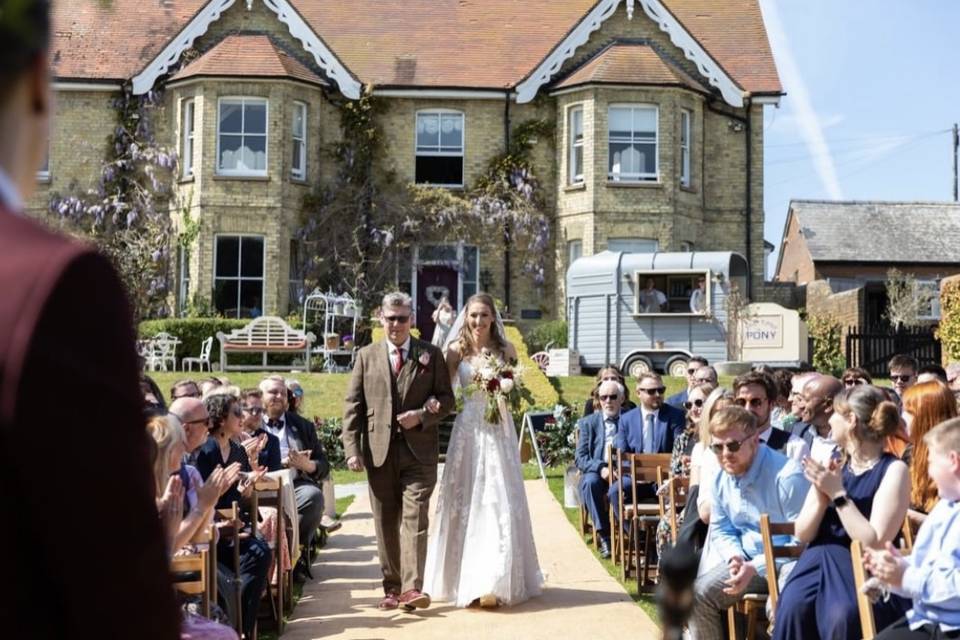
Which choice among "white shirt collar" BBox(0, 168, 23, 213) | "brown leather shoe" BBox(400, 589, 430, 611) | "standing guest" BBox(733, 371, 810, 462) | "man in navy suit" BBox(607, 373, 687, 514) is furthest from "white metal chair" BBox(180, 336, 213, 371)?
"white shirt collar" BBox(0, 168, 23, 213)

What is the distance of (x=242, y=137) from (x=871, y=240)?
2653cm

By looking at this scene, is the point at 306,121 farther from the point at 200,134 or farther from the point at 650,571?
the point at 650,571

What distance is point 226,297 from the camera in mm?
30641

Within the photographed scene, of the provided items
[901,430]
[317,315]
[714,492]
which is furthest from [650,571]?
[317,315]

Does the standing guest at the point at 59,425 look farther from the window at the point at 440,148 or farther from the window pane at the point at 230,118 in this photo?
the window at the point at 440,148

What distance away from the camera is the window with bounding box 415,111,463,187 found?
32094mm

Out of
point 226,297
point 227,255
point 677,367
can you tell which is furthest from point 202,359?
point 677,367

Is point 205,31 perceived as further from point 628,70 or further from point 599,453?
point 599,453

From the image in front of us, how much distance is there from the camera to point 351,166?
1248 inches

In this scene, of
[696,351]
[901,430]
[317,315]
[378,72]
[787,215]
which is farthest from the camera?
[787,215]

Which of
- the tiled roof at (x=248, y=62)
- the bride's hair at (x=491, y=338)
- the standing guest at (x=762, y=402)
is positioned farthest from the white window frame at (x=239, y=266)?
the standing guest at (x=762, y=402)

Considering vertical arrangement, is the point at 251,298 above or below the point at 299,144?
below

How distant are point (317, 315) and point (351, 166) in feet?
13.4

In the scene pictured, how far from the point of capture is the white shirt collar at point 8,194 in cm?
155
